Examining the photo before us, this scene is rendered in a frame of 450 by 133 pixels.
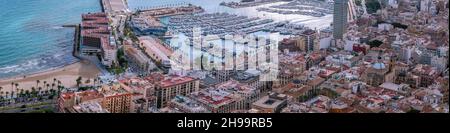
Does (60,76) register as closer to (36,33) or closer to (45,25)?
(36,33)

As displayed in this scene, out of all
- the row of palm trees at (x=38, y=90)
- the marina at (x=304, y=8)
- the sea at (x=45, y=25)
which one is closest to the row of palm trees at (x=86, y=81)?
the row of palm trees at (x=38, y=90)

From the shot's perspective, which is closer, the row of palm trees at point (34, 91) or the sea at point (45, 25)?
the row of palm trees at point (34, 91)

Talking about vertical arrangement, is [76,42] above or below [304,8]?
below

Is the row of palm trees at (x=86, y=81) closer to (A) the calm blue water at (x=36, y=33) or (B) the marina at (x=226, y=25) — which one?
(A) the calm blue water at (x=36, y=33)

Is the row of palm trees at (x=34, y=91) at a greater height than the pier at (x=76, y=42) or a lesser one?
lesser

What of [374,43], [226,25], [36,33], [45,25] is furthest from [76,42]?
[374,43]
